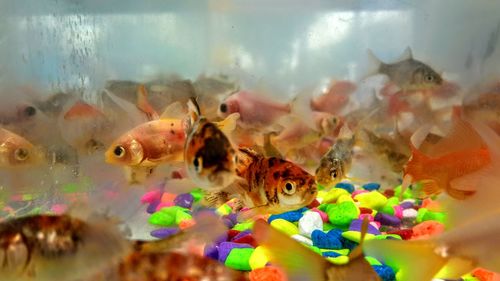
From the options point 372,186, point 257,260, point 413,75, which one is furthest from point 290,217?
point 413,75

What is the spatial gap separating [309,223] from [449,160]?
0.96 m

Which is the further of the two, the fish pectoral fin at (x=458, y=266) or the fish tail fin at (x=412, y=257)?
the fish pectoral fin at (x=458, y=266)

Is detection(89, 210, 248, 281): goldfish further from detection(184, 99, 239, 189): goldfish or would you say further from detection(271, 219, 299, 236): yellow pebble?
detection(271, 219, 299, 236): yellow pebble

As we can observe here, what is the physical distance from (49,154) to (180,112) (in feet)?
5.01

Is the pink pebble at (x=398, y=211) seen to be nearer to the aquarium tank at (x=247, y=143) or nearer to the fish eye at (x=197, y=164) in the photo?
the aquarium tank at (x=247, y=143)

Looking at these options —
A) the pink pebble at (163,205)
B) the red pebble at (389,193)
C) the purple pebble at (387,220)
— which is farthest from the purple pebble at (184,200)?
the red pebble at (389,193)

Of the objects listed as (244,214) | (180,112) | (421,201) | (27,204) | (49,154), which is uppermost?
(180,112)

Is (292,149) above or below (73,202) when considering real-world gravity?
below

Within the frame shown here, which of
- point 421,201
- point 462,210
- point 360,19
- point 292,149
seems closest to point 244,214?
point 462,210

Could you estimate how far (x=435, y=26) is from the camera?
7715 millimetres

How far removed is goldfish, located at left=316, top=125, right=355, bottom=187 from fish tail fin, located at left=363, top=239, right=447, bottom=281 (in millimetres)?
1452

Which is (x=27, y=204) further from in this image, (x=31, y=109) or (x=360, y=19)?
(x=360, y=19)

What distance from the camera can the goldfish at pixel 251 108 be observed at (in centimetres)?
384

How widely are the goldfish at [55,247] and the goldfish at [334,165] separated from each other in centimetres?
→ 173
